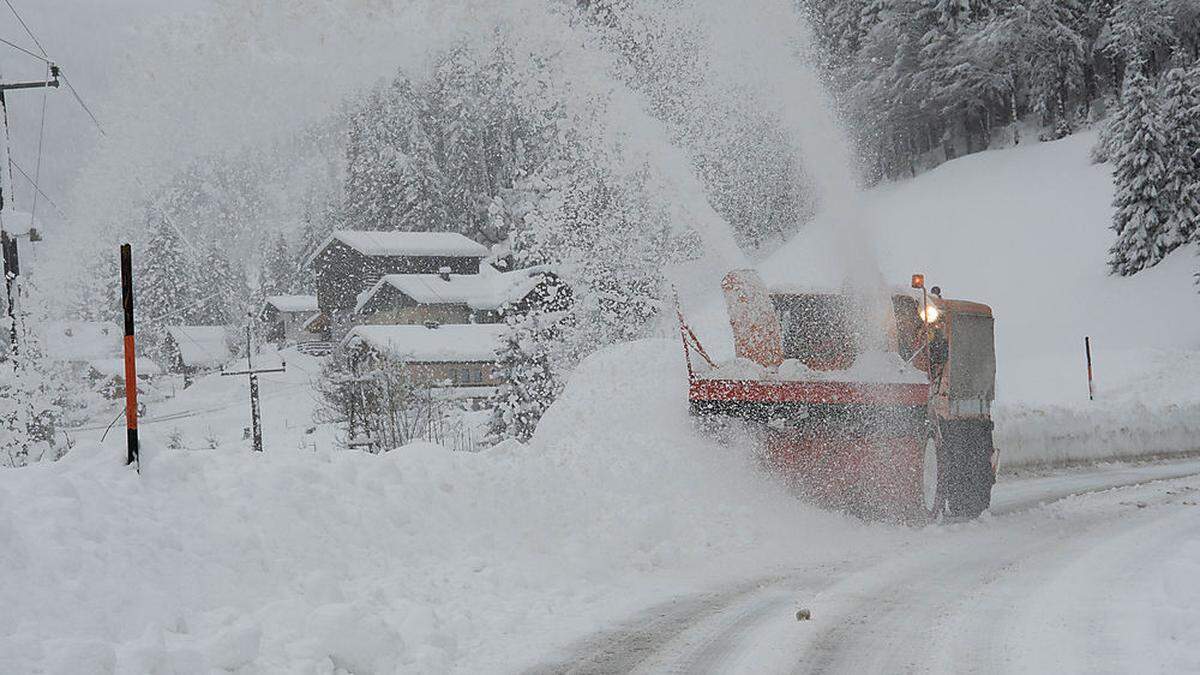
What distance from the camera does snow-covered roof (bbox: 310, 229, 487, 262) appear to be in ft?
199

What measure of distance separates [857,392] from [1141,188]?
3015cm

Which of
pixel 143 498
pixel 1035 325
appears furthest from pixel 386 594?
pixel 1035 325

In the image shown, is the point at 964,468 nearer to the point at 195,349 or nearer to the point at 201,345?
the point at 195,349

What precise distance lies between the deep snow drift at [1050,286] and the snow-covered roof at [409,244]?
23.6 meters

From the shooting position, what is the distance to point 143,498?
6305 millimetres

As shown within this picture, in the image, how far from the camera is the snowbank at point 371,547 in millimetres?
5070

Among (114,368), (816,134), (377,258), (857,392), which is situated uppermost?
(377,258)

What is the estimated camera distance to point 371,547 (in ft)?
23.5

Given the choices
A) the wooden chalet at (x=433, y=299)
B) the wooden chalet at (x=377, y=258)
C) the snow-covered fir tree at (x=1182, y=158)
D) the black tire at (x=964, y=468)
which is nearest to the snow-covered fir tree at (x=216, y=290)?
the wooden chalet at (x=377, y=258)

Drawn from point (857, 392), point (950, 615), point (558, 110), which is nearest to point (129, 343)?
point (950, 615)

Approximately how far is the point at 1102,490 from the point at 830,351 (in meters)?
5.26

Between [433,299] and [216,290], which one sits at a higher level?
[216,290]

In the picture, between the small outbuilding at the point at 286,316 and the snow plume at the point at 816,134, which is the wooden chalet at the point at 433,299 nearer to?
the small outbuilding at the point at 286,316

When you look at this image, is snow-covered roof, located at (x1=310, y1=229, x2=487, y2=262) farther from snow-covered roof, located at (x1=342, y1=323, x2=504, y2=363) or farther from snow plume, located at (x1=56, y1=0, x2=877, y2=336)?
snow-covered roof, located at (x1=342, y1=323, x2=504, y2=363)
